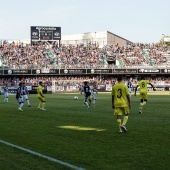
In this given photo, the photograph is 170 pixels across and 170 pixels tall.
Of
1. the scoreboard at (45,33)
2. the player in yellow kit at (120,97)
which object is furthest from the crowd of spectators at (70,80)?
the player in yellow kit at (120,97)

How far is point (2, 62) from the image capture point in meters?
79.8

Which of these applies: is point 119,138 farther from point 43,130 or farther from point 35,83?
point 35,83

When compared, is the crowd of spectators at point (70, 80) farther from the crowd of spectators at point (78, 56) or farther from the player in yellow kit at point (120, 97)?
the player in yellow kit at point (120, 97)

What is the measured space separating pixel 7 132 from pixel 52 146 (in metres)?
4.31

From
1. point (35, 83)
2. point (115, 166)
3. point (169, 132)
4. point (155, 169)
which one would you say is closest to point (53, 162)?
point (115, 166)

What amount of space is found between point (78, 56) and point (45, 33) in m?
9.85

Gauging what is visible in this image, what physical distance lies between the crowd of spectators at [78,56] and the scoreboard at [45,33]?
7.02 ft

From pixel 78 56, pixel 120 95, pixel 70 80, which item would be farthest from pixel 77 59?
pixel 120 95

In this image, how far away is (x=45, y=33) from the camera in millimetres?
90750

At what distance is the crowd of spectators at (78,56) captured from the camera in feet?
268

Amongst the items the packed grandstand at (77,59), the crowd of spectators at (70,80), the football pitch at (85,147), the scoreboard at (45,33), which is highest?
the scoreboard at (45,33)

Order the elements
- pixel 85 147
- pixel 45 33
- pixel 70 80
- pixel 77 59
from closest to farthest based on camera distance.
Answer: pixel 85 147 < pixel 70 80 < pixel 77 59 < pixel 45 33

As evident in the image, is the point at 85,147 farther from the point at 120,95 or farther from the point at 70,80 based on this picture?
the point at 70,80

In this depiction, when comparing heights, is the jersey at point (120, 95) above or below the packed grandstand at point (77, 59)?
below
